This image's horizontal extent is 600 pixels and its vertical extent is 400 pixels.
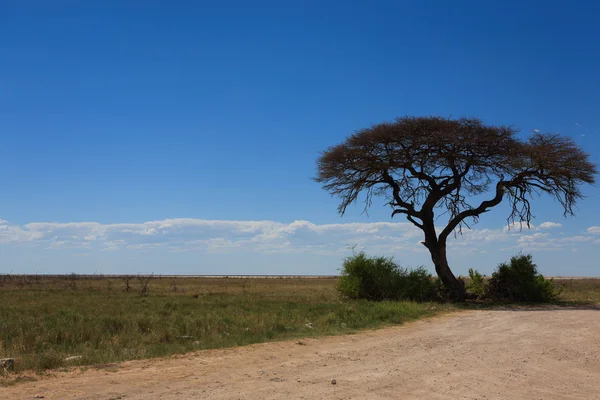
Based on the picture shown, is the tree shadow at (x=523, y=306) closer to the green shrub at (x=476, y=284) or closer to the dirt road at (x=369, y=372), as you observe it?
the green shrub at (x=476, y=284)

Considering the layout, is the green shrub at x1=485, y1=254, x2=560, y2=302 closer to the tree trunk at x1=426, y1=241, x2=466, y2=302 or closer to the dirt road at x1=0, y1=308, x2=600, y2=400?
the tree trunk at x1=426, y1=241, x2=466, y2=302

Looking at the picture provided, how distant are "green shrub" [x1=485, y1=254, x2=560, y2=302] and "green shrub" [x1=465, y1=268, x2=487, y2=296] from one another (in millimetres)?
858

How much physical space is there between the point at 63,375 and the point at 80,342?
195 inches

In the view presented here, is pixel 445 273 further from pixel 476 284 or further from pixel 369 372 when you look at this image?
pixel 369 372

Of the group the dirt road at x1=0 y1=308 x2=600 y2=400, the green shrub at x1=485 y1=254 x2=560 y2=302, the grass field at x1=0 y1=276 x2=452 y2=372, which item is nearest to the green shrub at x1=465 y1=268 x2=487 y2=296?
the green shrub at x1=485 y1=254 x2=560 y2=302

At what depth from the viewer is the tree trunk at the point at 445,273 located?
1135 inches

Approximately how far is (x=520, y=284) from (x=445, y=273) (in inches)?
164

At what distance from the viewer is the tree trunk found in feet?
94.6

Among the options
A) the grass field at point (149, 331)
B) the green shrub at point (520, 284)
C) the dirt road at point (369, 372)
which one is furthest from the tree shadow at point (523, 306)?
the dirt road at point (369, 372)

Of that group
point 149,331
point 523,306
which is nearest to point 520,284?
point 523,306

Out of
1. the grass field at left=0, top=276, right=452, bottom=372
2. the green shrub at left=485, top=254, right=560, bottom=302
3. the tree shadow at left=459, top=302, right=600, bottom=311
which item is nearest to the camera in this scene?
the grass field at left=0, top=276, right=452, bottom=372

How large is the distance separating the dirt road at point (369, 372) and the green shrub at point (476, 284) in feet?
51.3

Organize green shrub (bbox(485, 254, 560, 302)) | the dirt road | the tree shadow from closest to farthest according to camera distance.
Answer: the dirt road → the tree shadow → green shrub (bbox(485, 254, 560, 302))

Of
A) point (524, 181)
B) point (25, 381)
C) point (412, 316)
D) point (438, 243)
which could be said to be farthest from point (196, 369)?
point (524, 181)
